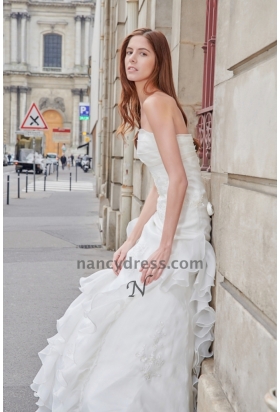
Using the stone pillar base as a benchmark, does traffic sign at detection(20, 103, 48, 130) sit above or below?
above

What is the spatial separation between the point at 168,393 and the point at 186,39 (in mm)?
2708

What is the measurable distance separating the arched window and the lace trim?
80556 millimetres

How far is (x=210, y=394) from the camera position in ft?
9.78

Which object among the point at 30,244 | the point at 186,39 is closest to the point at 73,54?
the point at 30,244

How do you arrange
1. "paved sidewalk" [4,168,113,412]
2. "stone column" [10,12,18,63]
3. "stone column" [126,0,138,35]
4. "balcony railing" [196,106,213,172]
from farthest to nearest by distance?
"stone column" [10,12,18,63], "stone column" [126,0,138,35], "paved sidewalk" [4,168,113,412], "balcony railing" [196,106,213,172]

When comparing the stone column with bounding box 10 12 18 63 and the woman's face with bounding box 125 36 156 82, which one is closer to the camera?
the woman's face with bounding box 125 36 156 82

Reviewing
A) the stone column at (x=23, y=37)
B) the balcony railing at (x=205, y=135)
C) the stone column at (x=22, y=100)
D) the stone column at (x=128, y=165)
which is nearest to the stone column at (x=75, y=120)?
the stone column at (x=22, y=100)

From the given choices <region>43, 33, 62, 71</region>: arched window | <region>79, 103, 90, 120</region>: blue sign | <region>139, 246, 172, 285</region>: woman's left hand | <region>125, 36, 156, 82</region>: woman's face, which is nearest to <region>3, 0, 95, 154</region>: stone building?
<region>43, 33, 62, 71</region>: arched window

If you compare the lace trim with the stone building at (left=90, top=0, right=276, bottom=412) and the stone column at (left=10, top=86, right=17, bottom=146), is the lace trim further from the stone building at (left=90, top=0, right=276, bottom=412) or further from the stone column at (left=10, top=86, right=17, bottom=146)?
the stone column at (left=10, top=86, right=17, bottom=146)

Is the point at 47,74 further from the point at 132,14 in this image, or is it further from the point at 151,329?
the point at 151,329

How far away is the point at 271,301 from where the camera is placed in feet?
7.34

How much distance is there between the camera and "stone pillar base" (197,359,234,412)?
2865mm

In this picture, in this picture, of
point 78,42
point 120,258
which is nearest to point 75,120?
point 78,42

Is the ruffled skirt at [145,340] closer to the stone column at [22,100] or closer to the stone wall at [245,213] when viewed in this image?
the stone wall at [245,213]
